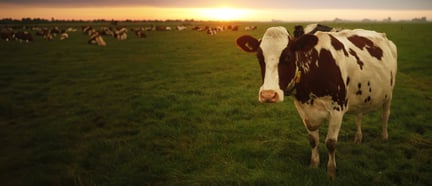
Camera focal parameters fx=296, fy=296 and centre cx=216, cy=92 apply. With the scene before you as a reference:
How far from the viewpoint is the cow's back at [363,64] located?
13.4 ft

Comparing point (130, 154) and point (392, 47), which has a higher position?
point (392, 47)

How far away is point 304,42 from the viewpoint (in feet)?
11.4

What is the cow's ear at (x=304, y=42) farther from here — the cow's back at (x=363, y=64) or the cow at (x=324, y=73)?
the cow's back at (x=363, y=64)

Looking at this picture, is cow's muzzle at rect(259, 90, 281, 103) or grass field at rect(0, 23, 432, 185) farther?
grass field at rect(0, 23, 432, 185)

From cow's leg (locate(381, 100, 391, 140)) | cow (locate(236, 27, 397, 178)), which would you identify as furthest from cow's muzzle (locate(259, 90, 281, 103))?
cow's leg (locate(381, 100, 391, 140))

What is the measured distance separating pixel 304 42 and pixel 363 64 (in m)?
1.45

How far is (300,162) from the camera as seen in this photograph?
479 centimetres

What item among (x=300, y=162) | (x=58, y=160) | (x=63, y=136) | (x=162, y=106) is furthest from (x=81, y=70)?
(x=300, y=162)

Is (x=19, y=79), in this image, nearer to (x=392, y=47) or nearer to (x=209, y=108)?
(x=209, y=108)

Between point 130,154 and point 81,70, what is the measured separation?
35.0 feet

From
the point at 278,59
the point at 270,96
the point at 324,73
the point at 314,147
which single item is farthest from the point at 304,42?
the point at 314,147

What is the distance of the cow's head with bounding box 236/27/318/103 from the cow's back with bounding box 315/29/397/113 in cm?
65

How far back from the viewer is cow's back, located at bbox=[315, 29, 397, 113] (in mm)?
4082

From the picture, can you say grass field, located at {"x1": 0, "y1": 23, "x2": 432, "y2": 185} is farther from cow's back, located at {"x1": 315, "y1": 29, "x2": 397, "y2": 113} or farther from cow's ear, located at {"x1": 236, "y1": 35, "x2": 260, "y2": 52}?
cow's ear, located at {"x1": 236, "y1": 35, "x2": 260, "y2": 52}
